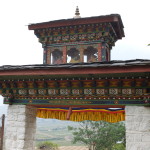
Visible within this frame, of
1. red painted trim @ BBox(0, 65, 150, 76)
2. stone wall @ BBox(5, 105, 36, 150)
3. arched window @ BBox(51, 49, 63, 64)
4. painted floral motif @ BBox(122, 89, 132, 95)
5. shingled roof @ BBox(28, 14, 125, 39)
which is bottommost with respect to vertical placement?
stone wall @ BBox(5, 105, 36, 150)

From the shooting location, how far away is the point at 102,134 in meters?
21.8

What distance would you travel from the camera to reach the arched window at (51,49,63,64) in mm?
8898

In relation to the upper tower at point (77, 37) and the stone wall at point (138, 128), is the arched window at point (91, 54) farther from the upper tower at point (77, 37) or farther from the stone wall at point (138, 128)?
the stone wall at point (138, 128)

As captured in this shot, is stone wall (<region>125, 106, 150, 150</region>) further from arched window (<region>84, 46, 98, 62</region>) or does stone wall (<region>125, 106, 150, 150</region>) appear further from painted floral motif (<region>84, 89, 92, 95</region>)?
arched window (<region>84, 46, 98, 62</region>)

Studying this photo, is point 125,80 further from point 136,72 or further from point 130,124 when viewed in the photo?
point 130,124

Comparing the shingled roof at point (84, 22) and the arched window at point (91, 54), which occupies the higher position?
the shingled roof at point (84, 22)

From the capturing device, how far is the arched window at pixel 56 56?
8.90 metres

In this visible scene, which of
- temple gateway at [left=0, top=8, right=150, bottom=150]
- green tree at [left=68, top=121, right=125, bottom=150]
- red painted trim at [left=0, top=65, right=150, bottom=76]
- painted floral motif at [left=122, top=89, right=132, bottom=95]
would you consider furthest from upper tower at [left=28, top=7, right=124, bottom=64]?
green tree at [left=68, top=121, right=125, bottom=150]

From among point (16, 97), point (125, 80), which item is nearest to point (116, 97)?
point (125, 80)

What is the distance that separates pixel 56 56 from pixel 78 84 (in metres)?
3.13

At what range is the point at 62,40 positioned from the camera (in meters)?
8.78

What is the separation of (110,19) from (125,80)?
10.6 feet

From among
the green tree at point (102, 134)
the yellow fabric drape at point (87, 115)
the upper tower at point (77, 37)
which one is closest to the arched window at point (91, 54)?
the upper tower at point (77, 37)

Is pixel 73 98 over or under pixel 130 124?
over
